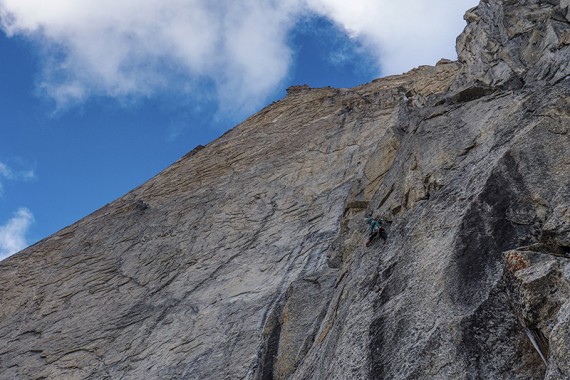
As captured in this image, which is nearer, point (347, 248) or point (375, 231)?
point (375, 231)

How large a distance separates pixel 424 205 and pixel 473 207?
202 centimetres

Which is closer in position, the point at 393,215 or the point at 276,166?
the point at 393,215

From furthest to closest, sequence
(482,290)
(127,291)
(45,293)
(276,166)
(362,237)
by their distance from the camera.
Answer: (276,166), (45,293), (127,291), (362,237), (482,290)

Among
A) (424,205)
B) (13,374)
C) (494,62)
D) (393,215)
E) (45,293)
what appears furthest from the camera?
(45,293)

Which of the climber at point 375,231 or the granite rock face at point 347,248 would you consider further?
the climber at point 375,231

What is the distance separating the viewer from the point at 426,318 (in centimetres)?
1367

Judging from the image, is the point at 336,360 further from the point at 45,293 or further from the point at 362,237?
the point at 45,293

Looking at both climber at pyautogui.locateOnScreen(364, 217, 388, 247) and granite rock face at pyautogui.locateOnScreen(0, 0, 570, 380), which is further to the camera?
climber at pyautogui.locateOnScreen(364, 217, 388, 247)

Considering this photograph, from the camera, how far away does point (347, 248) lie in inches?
832

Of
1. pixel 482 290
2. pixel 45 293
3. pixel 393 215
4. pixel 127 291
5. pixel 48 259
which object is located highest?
pixel 48 259

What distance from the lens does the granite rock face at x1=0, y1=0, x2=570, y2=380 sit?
1297cm

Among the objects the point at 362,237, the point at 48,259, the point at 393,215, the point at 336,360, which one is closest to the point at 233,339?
the point at 362,237

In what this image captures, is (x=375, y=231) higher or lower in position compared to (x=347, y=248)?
lower

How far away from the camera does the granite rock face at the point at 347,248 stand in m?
13.0
